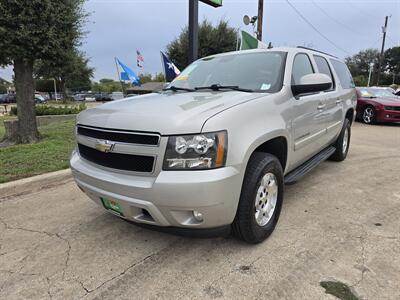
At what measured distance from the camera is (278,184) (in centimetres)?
303

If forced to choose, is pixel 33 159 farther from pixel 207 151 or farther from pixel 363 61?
pixel 363 61

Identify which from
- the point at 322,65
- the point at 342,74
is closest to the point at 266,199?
the point at 322,65

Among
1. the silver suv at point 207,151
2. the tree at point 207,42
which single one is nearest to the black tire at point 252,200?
the silver suv at point 207,151

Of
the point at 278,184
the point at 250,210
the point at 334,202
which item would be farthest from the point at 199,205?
the point at 334,202

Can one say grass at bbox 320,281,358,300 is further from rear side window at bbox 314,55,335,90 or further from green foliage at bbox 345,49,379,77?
green foliage at bbox 345,49,379,77

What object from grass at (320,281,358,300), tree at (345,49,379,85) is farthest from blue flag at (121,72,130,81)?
tree at (345,49,379,85)

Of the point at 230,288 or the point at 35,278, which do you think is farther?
the point at 35,278

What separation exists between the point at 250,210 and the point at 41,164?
4.11 metres

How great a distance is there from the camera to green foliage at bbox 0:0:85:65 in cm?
674

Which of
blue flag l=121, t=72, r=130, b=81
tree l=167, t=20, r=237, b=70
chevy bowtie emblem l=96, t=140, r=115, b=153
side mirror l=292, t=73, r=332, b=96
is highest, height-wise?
tree l=167, t=20, r=237, b=70

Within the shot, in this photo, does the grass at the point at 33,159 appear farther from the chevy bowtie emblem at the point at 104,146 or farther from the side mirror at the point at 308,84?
the side mirror at the point at 308,84

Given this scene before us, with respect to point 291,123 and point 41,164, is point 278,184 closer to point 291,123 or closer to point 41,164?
point 291,123

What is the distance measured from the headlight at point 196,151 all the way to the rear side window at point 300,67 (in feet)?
5.40

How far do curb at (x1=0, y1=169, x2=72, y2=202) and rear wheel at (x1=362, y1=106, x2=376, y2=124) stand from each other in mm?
11237
